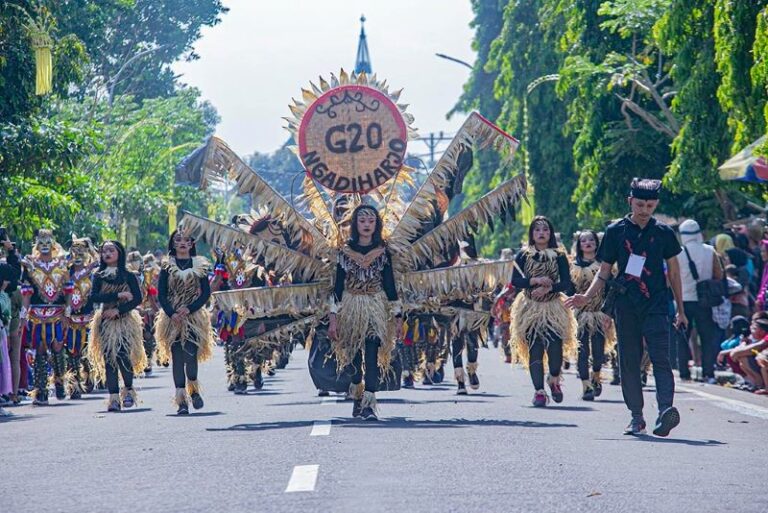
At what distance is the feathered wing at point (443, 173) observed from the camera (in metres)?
16.3

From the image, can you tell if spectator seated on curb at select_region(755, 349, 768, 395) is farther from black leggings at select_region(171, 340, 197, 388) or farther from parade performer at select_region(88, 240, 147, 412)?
parade performer at select_region(88, 240, 147, 412)

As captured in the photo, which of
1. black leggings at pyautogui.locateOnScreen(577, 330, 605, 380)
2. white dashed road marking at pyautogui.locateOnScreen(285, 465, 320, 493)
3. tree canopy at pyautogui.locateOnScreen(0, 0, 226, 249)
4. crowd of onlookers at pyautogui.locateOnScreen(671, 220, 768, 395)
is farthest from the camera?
tree canopy at pyautogui.locateOnScreen(0, 0, 226, 249)

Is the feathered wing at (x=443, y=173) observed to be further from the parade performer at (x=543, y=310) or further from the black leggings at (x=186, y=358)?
the black leggings at (x=186, y=358)

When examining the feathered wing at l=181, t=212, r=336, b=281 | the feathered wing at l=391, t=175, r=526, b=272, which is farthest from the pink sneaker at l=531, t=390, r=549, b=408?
the feathered wing at l=181, t=212, r=336, b=281

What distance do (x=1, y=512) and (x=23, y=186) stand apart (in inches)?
621

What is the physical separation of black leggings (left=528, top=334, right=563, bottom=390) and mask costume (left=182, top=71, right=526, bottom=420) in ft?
2.83

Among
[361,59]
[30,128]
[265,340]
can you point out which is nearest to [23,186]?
[30,128]

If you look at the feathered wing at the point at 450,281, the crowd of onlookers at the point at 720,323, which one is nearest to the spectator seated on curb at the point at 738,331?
the crowd of onlookers at the point at 720,323

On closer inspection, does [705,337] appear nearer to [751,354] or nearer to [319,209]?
[751,354]

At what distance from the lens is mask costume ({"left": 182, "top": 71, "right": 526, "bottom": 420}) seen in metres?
16.2

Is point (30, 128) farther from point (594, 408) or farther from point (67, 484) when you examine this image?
point (67, 484)

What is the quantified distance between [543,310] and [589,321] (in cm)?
164

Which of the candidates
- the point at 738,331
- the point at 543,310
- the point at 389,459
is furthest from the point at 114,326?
the point at 738,331

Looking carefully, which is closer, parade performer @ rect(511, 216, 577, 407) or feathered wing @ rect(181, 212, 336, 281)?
feathered wing @ rect(181, 212, 336, 281)
